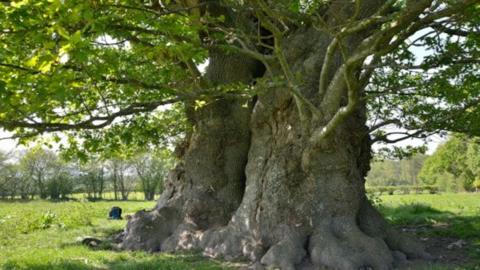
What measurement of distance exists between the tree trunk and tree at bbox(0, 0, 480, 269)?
0.03 meters

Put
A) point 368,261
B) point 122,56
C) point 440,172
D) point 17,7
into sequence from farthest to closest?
1. point 440,172
2. point 122,56
3. point 368,261
4. point 17,7

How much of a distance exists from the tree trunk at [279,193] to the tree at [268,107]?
0.03 metres

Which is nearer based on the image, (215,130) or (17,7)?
(17,7)

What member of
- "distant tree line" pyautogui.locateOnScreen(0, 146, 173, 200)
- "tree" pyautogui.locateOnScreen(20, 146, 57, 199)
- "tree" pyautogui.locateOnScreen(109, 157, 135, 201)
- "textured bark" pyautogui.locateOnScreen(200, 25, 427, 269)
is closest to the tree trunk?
"textured bark" pyautogui.locateOnScreen(200, 25, 427, 269)

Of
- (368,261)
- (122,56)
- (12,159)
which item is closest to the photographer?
(368,261)

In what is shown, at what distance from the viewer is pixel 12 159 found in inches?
2245

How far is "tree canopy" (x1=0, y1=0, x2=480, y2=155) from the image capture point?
4.82 m

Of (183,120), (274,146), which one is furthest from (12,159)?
(274,146)

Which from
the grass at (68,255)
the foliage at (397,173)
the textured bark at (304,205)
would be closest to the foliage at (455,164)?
the foliage at (397,173)

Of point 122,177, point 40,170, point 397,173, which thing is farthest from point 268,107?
point 397,173

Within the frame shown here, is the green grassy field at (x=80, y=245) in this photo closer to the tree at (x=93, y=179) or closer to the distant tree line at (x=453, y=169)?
the distant tree line at (x=453, y=169)

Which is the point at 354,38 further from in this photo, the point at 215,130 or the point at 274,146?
the point at 215,130

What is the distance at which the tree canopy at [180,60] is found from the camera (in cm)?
482

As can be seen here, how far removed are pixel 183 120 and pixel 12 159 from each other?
172 ft
